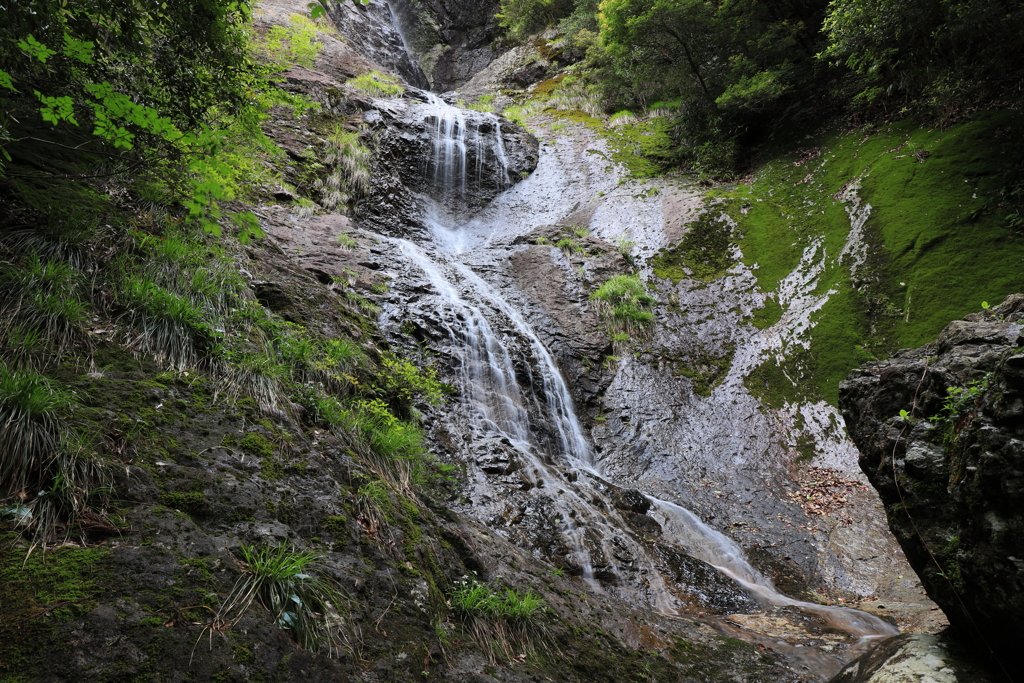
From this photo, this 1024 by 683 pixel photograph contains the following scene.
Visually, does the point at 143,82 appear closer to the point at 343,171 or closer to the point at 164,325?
the point at 164,325

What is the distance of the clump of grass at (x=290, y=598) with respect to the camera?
86.8 inches

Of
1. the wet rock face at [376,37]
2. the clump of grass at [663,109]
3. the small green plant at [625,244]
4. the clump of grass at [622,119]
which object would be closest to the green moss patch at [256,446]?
the small green plant at [625,244]

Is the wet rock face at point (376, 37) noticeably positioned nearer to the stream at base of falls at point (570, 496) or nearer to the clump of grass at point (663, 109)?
the clump of grass at point (663, 109)

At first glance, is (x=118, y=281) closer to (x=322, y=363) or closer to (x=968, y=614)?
(x=322, y=363)

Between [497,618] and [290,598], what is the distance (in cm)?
158

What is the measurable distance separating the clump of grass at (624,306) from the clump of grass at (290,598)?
8.33m

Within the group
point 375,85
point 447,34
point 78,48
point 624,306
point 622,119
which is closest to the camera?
point 78,48

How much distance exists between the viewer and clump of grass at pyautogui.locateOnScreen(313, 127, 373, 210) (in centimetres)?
1111

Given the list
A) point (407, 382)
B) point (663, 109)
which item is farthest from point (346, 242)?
point (663, 109)

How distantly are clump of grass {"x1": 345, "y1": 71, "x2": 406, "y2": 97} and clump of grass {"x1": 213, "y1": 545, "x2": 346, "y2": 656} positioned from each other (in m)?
16.1

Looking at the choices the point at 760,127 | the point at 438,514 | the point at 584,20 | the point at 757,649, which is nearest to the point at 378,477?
the point at 438,514

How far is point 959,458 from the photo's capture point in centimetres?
321

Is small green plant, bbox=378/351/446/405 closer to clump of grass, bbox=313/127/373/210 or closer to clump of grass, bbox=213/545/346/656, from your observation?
clump of grass, bbox=213/545/346/656

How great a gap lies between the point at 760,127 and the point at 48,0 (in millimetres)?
16541
